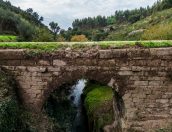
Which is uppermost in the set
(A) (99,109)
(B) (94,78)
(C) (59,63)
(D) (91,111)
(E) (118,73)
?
(C) (59,63)

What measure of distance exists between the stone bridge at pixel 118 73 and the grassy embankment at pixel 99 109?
287cm

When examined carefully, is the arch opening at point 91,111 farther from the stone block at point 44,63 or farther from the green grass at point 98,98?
the stone block at point 44,63

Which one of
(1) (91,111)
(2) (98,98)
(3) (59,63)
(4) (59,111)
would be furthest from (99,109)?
(3) (59,63)

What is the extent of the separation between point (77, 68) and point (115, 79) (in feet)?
4.50

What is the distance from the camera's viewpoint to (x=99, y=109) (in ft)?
60.1

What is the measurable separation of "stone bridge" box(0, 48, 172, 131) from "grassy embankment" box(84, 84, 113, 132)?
287cm

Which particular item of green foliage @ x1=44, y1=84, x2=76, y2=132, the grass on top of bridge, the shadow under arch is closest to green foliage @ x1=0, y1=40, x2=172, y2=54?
the grass on top of bridge

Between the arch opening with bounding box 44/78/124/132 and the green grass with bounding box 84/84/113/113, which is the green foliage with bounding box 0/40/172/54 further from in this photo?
the green grass with bounding box 84/84/113/113

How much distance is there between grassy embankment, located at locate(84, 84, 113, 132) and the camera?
56.0ft

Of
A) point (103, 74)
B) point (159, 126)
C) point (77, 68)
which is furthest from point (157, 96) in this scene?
point (77, 68)

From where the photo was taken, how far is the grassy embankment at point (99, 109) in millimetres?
17058

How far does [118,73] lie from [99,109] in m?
4.90

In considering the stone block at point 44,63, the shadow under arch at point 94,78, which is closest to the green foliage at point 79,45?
the stone block at point 44,63

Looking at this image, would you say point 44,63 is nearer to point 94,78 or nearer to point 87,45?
point 87,45
